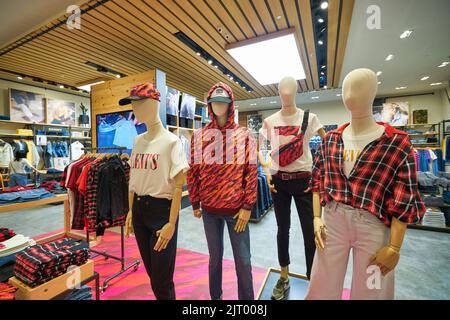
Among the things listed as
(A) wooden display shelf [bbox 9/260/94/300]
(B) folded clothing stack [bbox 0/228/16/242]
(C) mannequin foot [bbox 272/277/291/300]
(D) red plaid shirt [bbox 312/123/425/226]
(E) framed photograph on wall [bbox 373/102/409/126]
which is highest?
(E) framed photograph on wall [bbox 373/102/409/126]

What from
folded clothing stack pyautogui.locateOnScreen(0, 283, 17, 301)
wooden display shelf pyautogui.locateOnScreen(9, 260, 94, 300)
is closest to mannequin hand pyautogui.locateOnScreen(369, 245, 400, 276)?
wooden display shelf pyautogui.locateOnScreen(9, 260, 94, 300)

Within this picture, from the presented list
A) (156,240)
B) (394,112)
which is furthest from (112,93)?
(394,112)

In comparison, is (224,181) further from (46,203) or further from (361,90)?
(46,203)

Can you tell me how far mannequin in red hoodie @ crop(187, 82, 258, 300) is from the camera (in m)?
1.31

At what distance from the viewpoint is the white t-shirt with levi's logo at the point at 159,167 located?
134 centimetres

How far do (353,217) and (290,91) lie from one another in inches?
36.9

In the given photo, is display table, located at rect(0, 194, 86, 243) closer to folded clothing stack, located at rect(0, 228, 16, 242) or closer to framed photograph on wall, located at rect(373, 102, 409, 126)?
folded clothing stack, located at rect(0, 228, 16, 242)

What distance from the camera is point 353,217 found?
979 millimetres

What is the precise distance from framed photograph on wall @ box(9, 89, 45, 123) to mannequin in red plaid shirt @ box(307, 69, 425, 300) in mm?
8429

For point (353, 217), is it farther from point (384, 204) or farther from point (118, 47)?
point (118, 47)

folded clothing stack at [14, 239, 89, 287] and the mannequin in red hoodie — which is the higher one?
the mannequin in red hoodie

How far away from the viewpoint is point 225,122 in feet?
4.58
